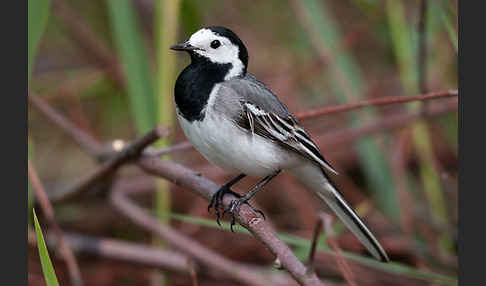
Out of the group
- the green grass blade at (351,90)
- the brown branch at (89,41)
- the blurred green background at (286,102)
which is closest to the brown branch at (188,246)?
the blurred green background at (286,102)

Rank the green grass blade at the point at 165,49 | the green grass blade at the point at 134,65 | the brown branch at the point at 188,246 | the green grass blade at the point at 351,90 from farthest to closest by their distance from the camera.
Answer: the green grass blade at the point at 351,90 → the brown branch at the point at 188,246 → the green grass blade at the point at 134,65 → the green grass blade at the point at 165,49

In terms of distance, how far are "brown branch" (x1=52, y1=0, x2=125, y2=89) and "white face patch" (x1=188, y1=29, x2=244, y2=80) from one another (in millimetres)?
1639

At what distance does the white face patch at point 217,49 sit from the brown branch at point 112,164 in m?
0.29

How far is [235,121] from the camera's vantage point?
171cm

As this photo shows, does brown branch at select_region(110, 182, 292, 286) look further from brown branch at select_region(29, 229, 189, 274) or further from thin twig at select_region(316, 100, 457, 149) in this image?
thin twig at select_region(316, 100, 457, 149)

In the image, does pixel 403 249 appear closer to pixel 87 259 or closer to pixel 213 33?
pixel 87 259

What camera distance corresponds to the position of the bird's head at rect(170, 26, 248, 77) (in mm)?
1728

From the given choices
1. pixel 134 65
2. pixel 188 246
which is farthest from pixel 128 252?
pixel 134 65

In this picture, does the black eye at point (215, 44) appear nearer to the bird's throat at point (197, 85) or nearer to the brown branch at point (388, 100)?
the bird's throat at point (197, 85)

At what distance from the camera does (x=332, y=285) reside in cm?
257

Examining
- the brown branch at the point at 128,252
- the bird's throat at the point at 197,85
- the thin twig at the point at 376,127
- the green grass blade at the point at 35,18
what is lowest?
the brown branch at the point at 128,252

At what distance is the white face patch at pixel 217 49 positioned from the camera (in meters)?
1.73

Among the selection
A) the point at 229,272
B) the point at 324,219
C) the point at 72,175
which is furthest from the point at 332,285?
the point at 72,175

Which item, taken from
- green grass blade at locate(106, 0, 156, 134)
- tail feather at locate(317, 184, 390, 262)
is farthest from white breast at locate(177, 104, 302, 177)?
green grass blade at locate(106, 0, 156, 134)
